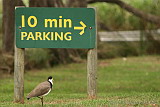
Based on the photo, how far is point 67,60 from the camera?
25062 millimetres

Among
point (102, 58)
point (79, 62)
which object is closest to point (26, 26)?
point (79, 62)

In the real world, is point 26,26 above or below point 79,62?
above

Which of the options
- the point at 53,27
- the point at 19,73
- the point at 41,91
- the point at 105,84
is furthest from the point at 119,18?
the point at 41,91

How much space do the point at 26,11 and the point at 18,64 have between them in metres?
1.18

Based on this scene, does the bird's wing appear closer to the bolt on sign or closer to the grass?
the grass

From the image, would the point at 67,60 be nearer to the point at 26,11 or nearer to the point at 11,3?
the point at 11,3

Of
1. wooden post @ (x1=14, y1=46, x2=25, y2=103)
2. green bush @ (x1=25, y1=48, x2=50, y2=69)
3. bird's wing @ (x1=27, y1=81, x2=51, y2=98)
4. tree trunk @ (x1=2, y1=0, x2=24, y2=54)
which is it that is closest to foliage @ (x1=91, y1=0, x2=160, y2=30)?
green bush @ (x1=25, y1=48, x2=50, y2=69)

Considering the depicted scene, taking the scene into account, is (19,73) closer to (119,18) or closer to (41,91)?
(41,91)

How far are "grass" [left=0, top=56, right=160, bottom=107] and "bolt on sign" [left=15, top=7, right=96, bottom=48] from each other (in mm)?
1334

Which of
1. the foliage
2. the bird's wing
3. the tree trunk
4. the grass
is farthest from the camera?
the foliage

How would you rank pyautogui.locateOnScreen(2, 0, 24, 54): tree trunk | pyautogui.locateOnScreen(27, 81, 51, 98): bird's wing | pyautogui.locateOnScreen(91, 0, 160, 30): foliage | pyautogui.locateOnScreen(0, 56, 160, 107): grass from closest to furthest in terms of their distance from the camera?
pyautogui.locateOnScreen(27, 81, 51, 98): bird's wing < pyautogui.locateOnScreen(0, 56, 160, 107): grass < pyautogui.locateOnScreen(2, 0, 24, 54): tree trunk < pyautogui.locateOnScreen(91, 0, 160, 30): foliage

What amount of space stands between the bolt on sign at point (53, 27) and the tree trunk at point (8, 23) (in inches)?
230

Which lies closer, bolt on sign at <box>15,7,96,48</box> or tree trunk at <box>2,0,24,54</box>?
bolt on sign at <box>15,7,96,48</box>

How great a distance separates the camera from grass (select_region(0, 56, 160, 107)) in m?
11.5
